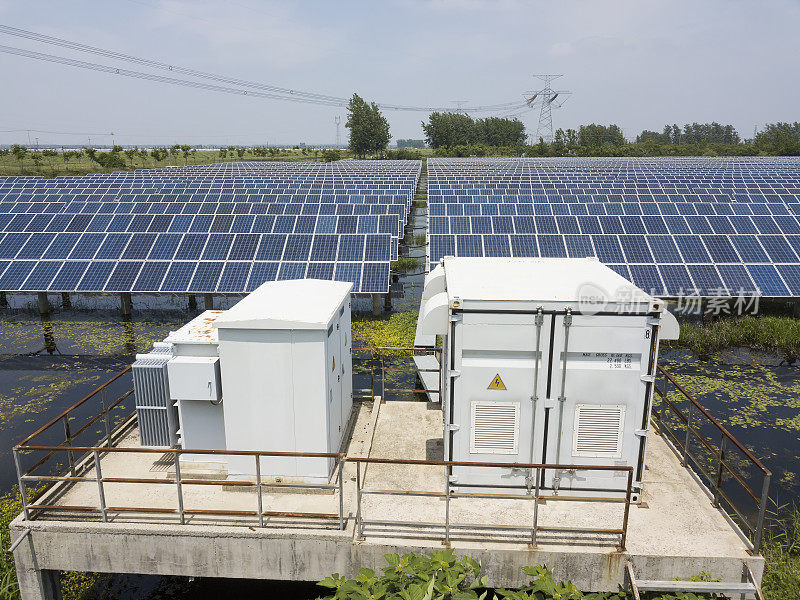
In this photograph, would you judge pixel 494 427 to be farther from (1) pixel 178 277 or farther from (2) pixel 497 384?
(1) pixel 178 277

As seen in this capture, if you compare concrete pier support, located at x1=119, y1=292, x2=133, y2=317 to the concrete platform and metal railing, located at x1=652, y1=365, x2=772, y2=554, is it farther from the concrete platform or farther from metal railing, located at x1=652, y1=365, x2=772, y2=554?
metal railing, located at x1=652, y1=365, x2=772, y2=554

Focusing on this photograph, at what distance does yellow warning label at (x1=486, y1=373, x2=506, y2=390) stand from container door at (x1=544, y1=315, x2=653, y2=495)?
594mm

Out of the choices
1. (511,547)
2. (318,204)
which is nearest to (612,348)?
(511,547)

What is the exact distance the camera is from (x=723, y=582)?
596 centimetres

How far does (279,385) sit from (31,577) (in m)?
3.71

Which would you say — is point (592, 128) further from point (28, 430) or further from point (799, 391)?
point (28, 430)

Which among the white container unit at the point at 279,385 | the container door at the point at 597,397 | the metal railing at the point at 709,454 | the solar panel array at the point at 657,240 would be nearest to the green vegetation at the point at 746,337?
the solar panel array at the point at 657,240

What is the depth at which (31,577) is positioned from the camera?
21.4ft

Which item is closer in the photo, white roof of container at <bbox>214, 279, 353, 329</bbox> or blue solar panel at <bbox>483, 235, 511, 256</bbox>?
white roof of container at <bbox>214, 279, 353, 329</bbox>

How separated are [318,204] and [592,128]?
9949 cm

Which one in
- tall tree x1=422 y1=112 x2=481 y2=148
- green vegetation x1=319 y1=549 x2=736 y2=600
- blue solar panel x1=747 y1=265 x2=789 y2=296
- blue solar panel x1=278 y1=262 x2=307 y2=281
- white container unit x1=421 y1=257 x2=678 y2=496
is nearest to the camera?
green vegetation x1=319 y1=549 x2=736 y2=600

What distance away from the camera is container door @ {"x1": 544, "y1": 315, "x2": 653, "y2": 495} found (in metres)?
6.43

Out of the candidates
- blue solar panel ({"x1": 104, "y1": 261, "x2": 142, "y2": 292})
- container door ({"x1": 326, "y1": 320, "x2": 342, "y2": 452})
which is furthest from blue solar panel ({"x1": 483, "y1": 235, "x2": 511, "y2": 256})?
container door ({"x1": 326, "y1": 320, "x2": 342, "y2": 452})

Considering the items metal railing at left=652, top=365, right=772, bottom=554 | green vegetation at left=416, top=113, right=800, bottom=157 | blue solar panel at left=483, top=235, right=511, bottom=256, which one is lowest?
metal railing at left=652, top=365, right=772, bottom=554
